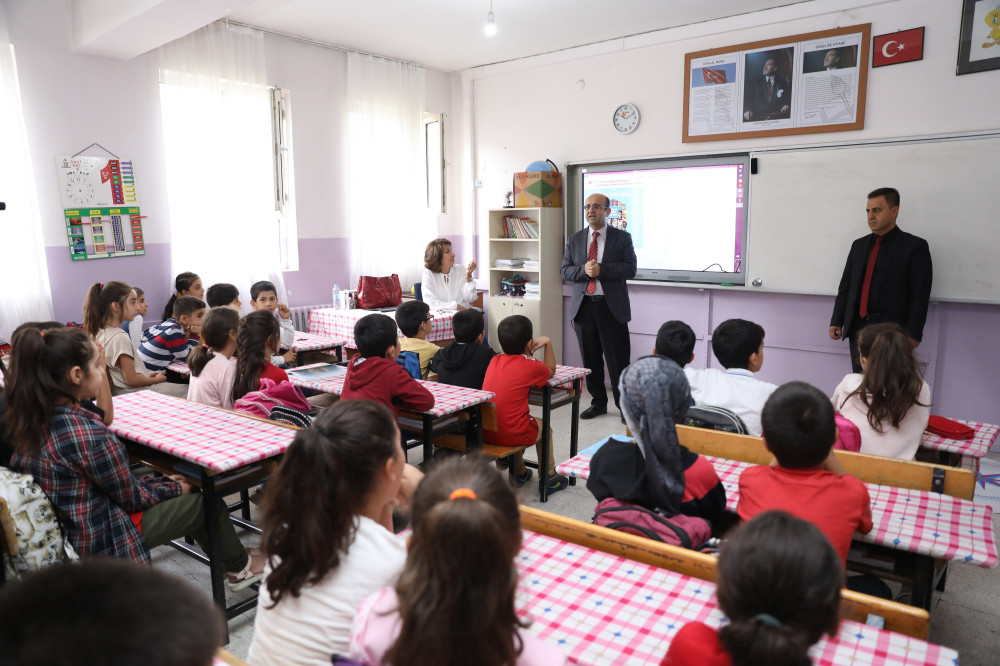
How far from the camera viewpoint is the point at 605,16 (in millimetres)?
5234

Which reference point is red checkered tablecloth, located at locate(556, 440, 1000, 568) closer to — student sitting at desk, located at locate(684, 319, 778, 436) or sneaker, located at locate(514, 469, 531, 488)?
student sitting at desk, located at locate(684, 319, 778, 436)

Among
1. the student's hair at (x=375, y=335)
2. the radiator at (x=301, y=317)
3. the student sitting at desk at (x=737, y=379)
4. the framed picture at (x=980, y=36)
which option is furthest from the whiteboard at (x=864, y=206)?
→ the radiator at (x=301, y=317)

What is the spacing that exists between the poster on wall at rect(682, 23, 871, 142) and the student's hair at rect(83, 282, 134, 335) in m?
4.28

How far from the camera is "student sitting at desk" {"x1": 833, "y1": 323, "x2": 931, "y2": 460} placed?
2.37 meters

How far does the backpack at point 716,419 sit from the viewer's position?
2.45 m

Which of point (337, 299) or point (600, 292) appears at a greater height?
point (600, 292)

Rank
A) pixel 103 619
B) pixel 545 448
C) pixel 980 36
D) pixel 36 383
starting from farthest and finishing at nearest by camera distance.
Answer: pixel 980 36 → pixel 545 448 → pixel 36 383 → pixel 103 619

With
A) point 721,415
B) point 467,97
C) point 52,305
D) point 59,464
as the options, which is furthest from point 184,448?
point 467,97

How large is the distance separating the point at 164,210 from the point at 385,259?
2085 mm

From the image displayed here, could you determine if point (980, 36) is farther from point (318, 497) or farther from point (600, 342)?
point (318, 497)

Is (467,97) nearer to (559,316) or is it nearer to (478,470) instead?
(559,316)

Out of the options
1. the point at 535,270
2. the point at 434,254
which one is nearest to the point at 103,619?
the point at 434,254

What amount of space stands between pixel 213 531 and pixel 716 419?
1.85 meters

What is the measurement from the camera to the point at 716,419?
97.3 inches
